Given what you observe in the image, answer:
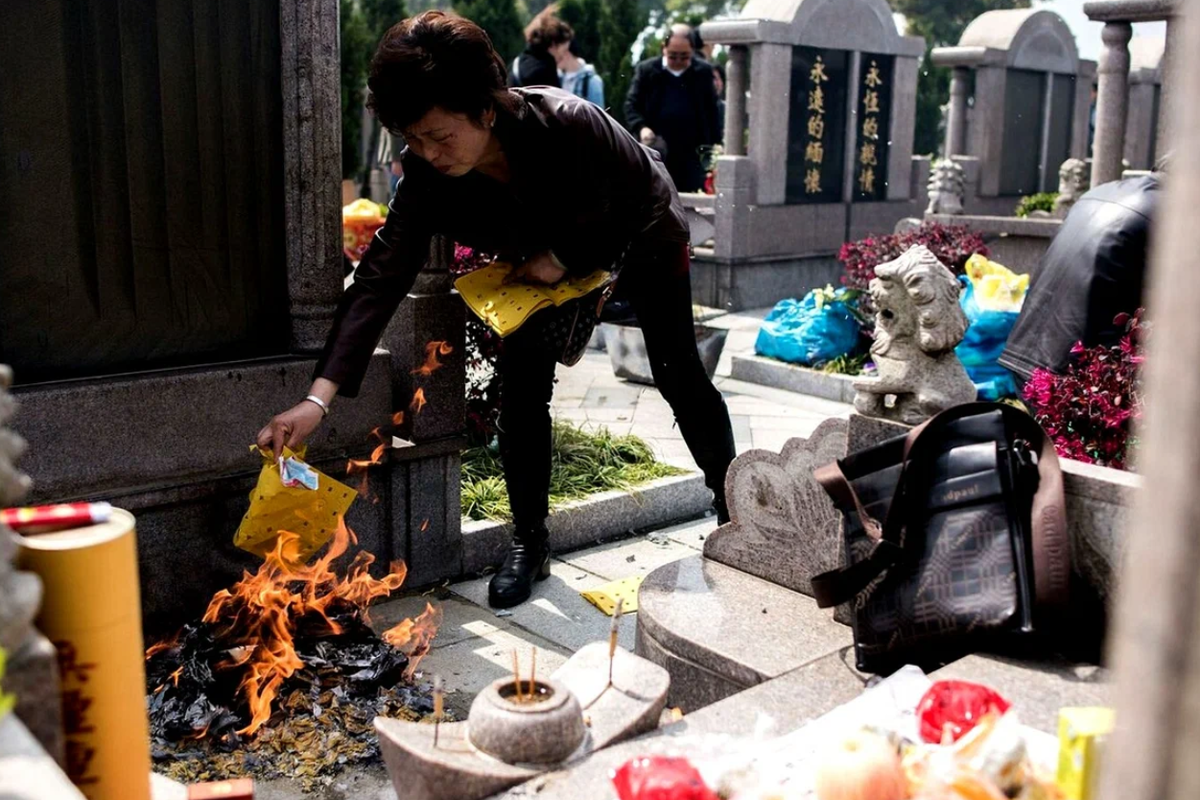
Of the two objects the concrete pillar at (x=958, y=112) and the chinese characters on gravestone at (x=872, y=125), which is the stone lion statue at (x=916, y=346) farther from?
the concrete pillar at (x=958, y=112)

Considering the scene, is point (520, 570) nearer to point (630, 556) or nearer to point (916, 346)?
point (630, 556)

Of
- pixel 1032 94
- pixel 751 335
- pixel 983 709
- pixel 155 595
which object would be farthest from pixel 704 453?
pixel 1032 94

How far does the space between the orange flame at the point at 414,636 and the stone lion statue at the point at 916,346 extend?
1.54 m

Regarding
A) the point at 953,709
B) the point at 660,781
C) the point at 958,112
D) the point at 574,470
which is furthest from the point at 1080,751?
the point at 958,112

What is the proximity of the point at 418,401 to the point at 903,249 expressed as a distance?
504cm

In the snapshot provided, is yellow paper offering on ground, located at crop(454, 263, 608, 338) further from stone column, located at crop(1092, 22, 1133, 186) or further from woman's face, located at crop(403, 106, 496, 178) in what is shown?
stone column, located at crop(1092, 22, 1133, 186)

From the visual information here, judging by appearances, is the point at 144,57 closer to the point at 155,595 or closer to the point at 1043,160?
the point at 155,595

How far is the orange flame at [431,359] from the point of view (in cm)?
443

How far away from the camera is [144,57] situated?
384 cm

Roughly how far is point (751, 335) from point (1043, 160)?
7348 mm

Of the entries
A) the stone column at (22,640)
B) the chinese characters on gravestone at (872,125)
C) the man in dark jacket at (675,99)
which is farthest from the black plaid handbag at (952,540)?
the chinese characters on gravestone at (872,125)

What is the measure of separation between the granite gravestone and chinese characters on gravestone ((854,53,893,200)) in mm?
9725

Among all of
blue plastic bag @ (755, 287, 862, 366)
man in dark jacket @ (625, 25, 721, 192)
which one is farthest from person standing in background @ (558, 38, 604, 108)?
blue plastic bag @ (755, 287, 862, 366)

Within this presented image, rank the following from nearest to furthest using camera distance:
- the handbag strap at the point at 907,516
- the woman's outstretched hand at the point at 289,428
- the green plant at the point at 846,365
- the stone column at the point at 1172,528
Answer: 1. the stone column at the point at 1172,528
2. the handbag strap at the point at 907,516
3. the woman's outstretched hand at the point at 289,428
4. the green plant at the point at 846,365
